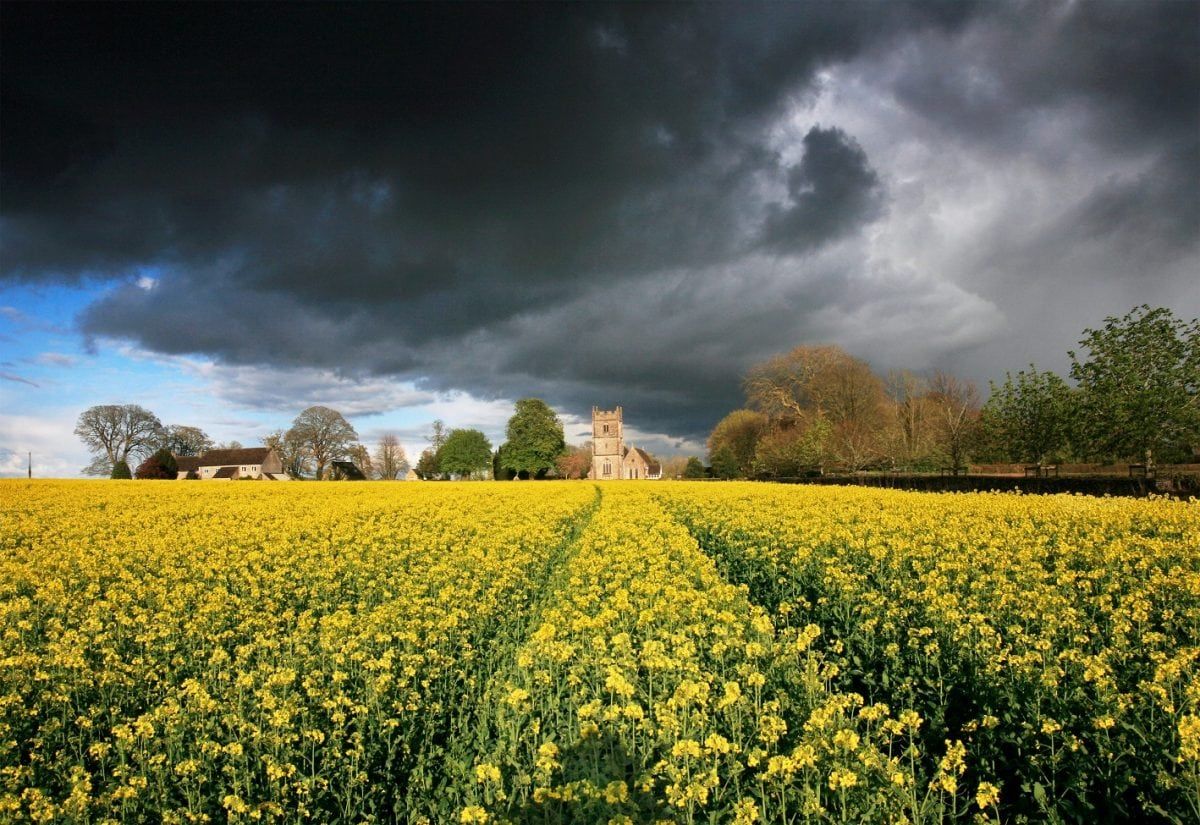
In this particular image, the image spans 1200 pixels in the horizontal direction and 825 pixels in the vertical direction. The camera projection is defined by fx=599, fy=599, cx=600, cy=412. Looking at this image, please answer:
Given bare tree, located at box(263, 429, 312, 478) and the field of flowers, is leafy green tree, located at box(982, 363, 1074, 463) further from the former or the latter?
bare tree, located at box(263, 429, 312, 478)

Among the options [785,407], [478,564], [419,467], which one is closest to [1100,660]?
[478,564]

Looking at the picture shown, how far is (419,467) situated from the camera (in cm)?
12056

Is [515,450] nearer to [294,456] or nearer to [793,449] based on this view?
[294,456]

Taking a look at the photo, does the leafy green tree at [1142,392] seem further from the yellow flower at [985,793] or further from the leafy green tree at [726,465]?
the leafy green tree at [726,465]

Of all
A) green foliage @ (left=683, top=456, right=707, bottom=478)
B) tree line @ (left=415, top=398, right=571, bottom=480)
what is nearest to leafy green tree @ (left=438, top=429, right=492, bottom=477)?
tree line @ (left=415, top=398, right=571, bottom=480)

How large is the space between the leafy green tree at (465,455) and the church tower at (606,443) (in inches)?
1378

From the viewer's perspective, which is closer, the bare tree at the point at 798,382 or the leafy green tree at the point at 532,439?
the bare tree at the point at 798,382

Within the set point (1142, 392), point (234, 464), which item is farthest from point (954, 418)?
point (234, 464)

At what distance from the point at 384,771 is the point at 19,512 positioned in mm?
27441

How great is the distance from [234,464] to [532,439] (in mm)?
46031

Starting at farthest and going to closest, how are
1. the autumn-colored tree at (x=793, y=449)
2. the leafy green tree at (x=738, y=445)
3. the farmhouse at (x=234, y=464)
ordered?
the farmhouse at (x=234, y=464) → the leafy green tree at (x=738, y=445) → the autumn-colored tree at (x=793, y=449)

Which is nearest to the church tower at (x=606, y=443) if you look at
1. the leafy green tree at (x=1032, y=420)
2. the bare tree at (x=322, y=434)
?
the bare tree at (x=322, y=434)

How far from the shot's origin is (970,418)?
6794 centimetres

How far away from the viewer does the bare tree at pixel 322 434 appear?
3487 inches
